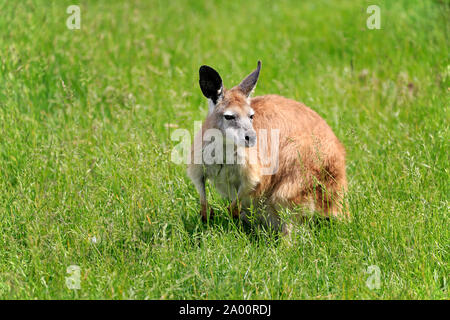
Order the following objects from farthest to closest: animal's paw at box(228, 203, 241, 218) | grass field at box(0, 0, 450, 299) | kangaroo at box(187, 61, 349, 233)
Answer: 1. animal's paw at box(228, 203, 241, 218)
2. kangaroo at box(187, 61, 349, 233)
3. grass field at box(0, 0, 450, 299)

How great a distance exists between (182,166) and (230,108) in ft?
3.71

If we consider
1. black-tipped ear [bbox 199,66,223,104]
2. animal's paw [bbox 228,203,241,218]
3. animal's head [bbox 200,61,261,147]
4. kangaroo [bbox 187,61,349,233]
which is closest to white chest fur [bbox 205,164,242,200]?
kangaroo [bbox 187,61,349,233]

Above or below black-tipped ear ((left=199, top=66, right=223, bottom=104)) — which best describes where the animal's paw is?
below

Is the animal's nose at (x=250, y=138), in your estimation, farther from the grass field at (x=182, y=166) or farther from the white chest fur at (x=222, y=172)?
the grass field at (x=182, y=166)

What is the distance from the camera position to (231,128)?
3967mm

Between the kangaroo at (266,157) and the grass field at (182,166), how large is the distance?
0.22 m

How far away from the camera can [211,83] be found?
159 inches

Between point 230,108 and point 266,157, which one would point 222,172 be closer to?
point 266,157

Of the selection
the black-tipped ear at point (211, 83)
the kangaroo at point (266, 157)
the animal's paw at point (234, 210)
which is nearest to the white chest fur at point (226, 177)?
the kangaroo at point (266, 157)

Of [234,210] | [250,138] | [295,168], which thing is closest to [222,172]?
[234,210]

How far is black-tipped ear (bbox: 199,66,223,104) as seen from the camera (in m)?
3.95

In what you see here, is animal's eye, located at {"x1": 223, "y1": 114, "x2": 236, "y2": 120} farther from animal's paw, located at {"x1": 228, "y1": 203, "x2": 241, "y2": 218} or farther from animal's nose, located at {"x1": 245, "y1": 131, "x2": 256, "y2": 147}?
animal's paw, located at {"x1": 228, "y1": 203, "x2": 241, "y2": 218}

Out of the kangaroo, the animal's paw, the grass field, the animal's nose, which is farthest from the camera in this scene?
the animal's paw
